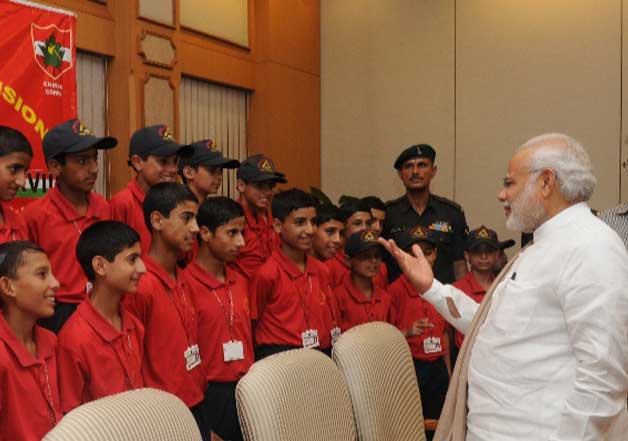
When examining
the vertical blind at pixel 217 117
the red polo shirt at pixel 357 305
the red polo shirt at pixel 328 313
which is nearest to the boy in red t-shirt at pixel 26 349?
the red polo shirt at pixel 328 313

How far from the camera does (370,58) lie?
293 inches

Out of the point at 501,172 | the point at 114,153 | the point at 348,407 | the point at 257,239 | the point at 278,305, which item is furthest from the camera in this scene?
the point at 501,172

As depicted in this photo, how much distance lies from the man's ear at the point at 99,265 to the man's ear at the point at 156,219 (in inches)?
17.7

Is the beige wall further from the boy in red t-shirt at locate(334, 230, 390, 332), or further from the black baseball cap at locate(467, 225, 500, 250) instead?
the boy in red t-shirt at locate(334, 230, 390, 332)

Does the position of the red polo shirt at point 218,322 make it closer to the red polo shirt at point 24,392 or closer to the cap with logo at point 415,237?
the red polo shirt at point 24,392

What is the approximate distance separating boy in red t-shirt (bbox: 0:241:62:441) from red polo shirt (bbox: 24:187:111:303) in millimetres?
562

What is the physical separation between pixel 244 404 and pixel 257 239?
237cm

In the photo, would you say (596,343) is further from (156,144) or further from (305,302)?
(156,144)

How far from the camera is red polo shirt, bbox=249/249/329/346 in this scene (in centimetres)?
361

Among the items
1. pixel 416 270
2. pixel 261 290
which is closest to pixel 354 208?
pixel 261 290

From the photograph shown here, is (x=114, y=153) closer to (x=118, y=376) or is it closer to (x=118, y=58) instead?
(x=118, y=58)

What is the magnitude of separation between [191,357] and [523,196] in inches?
55.9

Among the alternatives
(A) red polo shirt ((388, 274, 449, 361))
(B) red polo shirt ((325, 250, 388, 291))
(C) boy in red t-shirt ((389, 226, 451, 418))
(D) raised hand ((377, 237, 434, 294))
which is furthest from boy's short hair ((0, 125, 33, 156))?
(A) red polo shirt ((388, 274, 449, 361))

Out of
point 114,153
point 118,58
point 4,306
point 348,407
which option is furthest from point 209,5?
point 348,407
